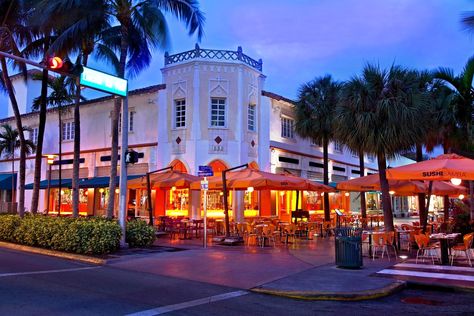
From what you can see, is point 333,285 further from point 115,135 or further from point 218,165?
point 218,165

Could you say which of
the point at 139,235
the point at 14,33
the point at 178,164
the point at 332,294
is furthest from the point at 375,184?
the point at 14,33

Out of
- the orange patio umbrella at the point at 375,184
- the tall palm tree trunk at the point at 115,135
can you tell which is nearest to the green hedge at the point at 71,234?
the tall palm tree trunk at the point at 115,135

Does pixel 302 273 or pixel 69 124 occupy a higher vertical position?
pixel 69 124

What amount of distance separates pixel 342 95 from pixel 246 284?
26.3 ft

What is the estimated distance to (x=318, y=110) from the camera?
2512 centimetres

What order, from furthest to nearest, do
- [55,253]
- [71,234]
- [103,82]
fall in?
[55,253]
[71,234]
[103,82]

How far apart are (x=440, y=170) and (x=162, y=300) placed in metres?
8.28

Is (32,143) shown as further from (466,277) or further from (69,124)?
(466,277)

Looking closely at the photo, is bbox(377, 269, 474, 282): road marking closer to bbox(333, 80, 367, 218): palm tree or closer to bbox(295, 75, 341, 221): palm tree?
bbox(333, 80, 367, 218): palm tree

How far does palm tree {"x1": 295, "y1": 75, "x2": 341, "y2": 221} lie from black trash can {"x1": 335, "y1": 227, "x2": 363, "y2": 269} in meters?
12.8

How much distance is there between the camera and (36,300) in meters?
8.16

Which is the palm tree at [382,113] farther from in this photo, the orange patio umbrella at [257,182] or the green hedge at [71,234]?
the green hedge at [71,234]

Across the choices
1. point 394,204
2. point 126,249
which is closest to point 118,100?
point 126,249

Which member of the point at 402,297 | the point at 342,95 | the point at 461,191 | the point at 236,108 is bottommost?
the point at 402,297
